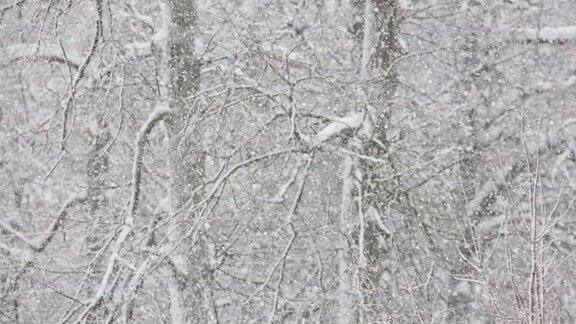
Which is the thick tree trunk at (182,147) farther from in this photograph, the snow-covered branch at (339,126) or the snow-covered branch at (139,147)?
the snow-covered branch at (339,126)

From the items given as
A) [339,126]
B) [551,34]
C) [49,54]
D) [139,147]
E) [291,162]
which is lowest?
[139,147]

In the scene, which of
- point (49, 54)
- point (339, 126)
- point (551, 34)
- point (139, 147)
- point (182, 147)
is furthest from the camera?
point (551, 34)

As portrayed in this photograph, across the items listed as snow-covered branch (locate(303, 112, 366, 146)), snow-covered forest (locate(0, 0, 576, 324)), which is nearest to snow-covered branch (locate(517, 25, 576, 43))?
snow-covered forest (locate(0, 0, 576, 324))

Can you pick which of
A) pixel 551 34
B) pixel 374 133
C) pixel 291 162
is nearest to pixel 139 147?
pixel 374 133

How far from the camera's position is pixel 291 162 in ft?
43.6

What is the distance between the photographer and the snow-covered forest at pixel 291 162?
329 inches

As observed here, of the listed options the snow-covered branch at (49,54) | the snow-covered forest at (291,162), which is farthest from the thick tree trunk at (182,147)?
the snow-covered branch at (49,54)

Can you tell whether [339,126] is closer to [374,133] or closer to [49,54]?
[374,133]

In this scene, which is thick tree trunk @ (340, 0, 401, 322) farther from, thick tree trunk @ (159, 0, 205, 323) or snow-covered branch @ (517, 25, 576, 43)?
snow-covered branch @ (517, 25, 576, 43)

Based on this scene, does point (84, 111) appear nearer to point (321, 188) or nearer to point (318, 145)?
point (321, 188)

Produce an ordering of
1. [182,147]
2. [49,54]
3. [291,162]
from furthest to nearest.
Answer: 1. [291,162]
2. [49,54]
3. [182,147]

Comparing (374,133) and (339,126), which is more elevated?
(374,133)

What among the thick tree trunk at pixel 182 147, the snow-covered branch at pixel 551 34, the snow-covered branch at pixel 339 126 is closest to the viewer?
the thick tree trunk at pixel 182 147

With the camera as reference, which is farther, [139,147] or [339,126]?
[339,126]
